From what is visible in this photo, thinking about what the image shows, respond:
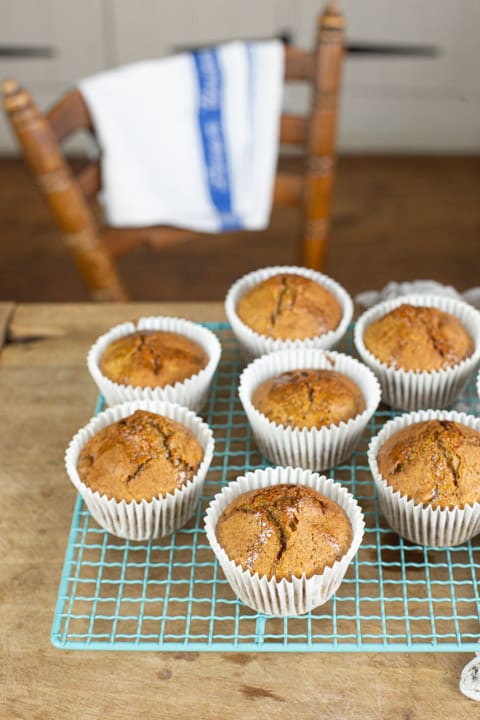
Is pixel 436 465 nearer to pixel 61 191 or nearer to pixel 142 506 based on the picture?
pixel 142 506

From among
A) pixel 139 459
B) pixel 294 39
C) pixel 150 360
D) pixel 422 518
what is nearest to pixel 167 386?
pixel 150 360

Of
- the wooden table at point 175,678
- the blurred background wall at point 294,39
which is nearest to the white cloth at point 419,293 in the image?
the wooden table at point 175,678

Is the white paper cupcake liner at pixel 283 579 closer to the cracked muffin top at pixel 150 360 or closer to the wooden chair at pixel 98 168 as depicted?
the cracked muffin top at pixel 150 360

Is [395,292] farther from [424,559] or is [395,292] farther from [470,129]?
[470,129]

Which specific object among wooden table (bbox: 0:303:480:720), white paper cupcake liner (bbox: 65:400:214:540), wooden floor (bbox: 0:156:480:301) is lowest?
wooden floor (bbox: 0:156:480:301)

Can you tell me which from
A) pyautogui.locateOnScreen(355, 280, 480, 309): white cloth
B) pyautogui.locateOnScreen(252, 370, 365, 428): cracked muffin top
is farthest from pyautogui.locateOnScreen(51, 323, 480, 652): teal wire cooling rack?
pyautogui.locateOnScreen(355, 280, 480, 309): white cloth

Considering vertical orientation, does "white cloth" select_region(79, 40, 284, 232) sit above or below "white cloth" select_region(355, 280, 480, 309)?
above

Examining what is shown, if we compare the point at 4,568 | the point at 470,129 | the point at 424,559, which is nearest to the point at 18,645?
the point at 4,568

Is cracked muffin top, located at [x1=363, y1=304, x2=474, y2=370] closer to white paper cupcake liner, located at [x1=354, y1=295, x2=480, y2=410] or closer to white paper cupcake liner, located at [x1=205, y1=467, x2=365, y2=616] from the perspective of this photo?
white paper cupcake liner, located at [x1=354, y1=295, x2=480, y2=410]
